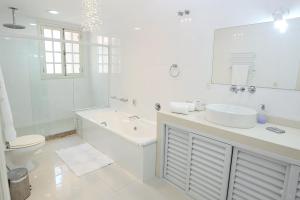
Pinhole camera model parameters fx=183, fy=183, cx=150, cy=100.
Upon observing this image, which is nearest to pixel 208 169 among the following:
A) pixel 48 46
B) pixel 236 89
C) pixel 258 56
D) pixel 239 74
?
pixel 236 89

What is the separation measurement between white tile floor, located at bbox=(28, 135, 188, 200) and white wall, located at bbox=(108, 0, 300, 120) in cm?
109

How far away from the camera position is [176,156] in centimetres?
212

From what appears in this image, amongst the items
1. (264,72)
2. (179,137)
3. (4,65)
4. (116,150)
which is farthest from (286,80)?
(4,65)

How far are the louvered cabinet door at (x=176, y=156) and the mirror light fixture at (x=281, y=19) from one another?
132cm

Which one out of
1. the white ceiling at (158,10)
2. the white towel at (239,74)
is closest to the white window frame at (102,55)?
the white ceiling at (158,10)

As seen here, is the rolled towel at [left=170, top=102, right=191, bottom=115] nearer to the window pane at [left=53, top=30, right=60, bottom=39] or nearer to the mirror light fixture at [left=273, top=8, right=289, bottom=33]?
the mirror light fixture at [left=273, top=8, right=289, bottom=33]

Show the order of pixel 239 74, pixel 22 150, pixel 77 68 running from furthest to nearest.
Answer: pixel 77 68, pixel 22 150, pixel 239 74

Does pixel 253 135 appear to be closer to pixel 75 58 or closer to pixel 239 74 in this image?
pixel 239 74

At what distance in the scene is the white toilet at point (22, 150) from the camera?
7.30ft

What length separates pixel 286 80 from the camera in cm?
169

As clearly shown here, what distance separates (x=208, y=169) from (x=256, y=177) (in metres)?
0.42

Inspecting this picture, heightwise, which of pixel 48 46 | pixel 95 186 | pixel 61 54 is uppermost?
pixel 48 46

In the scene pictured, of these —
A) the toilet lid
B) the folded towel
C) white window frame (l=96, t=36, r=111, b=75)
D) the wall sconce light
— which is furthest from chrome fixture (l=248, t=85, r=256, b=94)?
white window frame (l=96, t=36, r=111, b=75)

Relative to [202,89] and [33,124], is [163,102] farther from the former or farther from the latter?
[33,124]
